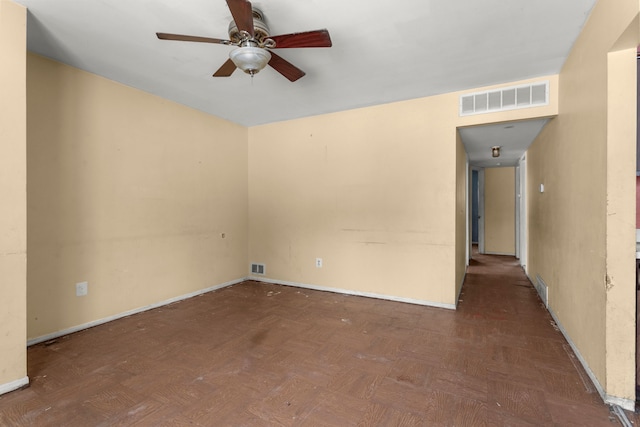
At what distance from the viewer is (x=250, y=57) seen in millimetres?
1918

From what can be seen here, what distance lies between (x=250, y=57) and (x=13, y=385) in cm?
248

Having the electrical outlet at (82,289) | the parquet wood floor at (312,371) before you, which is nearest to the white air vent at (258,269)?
the parquet wood floor at (312,371)

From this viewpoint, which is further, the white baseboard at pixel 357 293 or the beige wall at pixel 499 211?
the beige wall at pixel 499 211

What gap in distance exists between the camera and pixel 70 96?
2.64 meters

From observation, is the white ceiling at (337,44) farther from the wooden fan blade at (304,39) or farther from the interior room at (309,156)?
the wooden fan blade at (304,39)

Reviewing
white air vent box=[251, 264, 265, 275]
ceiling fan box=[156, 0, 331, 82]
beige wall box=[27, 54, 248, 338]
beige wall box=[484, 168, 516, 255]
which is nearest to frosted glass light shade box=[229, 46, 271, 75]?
ceiling fan box=[156, 0, 331, 82]

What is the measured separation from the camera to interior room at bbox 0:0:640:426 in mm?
1791

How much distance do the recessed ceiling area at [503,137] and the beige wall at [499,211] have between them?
1891mm

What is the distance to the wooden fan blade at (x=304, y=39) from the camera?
1.76m

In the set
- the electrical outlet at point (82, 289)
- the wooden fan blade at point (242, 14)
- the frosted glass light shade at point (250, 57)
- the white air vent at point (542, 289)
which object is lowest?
the white air vent at point (542, 289)

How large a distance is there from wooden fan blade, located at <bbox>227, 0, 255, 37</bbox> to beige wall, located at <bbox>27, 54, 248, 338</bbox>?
6.45ft

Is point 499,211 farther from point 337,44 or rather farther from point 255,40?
point 255,40

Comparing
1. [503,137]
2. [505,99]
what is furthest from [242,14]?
[503,137]

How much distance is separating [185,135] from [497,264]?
592 centimetres
